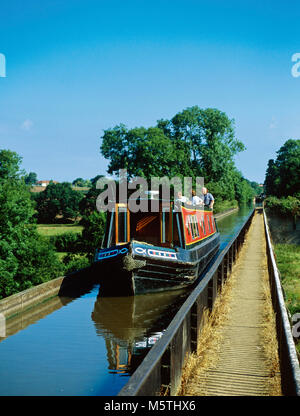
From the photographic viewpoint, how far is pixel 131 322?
35.9 ft

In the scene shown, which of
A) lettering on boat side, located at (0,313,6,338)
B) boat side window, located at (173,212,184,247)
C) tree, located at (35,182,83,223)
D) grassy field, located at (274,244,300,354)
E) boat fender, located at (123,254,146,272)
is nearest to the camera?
lettering on boat side, located at (0,313,6,338)

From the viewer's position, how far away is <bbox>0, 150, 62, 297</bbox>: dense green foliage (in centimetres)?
1828

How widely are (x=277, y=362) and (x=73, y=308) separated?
7.84 meters

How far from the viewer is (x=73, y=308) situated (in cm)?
1248

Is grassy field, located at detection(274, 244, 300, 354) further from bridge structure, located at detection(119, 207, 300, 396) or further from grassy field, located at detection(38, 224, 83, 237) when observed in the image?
grassy field, located at detection(38, 224, 83, 237)

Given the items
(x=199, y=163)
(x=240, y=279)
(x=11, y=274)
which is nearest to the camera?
(x=240, y=279)

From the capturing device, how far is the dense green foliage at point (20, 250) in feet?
60.0

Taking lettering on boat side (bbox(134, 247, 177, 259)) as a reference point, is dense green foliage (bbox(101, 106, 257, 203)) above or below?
above

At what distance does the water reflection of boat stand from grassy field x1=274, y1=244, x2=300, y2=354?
326 centimetres

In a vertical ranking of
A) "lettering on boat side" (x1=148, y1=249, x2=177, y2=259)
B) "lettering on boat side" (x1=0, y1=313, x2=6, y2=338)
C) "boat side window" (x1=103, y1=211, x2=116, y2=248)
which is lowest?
"lettering on boat side" (x1=0, y1=313, x2=6, y2=338)

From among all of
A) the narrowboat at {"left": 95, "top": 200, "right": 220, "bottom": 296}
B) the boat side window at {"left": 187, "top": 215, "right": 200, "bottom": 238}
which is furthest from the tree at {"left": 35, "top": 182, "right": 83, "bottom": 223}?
the narrowboat at {"left": 95, "top": 200, "right": 220, "bottom": 296}

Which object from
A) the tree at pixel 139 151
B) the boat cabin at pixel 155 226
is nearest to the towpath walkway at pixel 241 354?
the boat cabin at pixel 155 226
